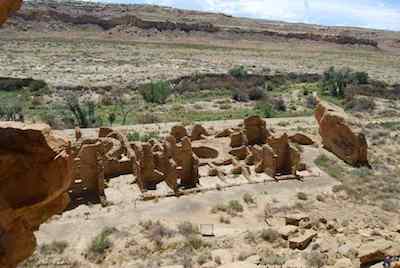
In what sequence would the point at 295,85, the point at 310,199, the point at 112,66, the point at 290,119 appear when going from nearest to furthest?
the point at 310,199 → the point at 290,119 → the point at 295,85 → the point at 112,66

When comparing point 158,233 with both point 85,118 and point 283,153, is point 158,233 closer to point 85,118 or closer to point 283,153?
point 283,153

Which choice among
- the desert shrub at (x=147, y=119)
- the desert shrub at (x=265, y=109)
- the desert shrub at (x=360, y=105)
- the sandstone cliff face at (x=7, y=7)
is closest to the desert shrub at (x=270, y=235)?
the sandstone cliff face at (x=7, y=7)

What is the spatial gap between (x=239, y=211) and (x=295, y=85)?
38667 millimetres

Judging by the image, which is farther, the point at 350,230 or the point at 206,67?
the point at 206,67

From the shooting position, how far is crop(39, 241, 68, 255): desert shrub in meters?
17.1

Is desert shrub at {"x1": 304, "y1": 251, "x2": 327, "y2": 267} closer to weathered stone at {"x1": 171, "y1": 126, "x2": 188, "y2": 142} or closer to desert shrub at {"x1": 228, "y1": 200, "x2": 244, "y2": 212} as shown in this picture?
desert shrub at {"x1": 228, "y1": 200, "x2": 244, "y2": 212}

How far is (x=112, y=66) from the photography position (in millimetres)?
62094

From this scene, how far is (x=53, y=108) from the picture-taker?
135 feet

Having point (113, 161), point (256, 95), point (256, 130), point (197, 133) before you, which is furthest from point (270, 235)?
point (256, 95)

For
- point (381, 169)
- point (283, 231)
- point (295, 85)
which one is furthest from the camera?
point (295, 85)

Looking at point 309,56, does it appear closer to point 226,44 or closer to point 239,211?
point 226,44

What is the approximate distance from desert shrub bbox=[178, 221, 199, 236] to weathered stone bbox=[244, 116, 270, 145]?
39.7 ft

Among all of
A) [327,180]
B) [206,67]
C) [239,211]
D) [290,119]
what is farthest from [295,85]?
[239,211]

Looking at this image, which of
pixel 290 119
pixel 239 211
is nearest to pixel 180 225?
pixel 239 211
